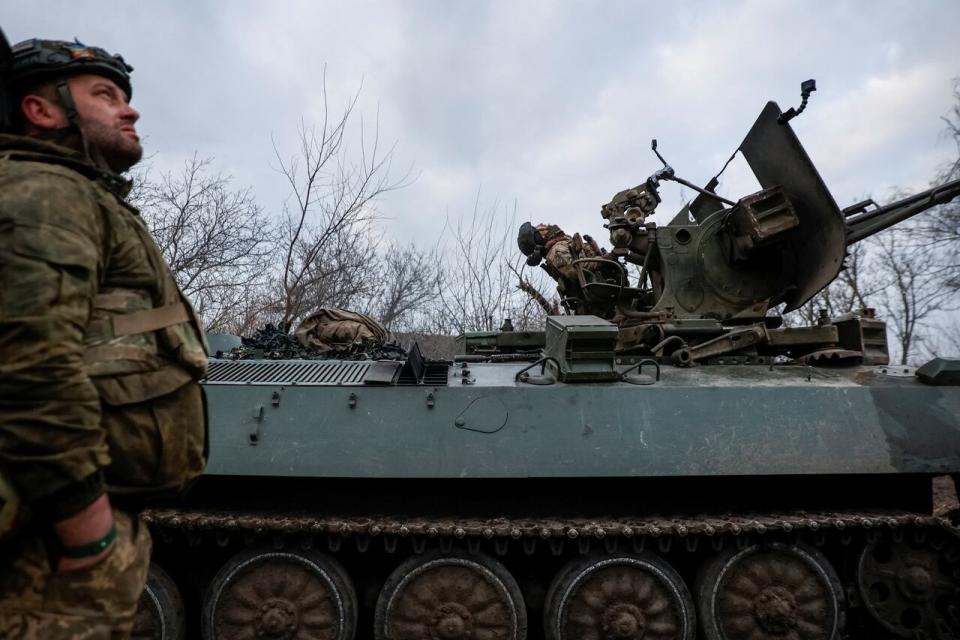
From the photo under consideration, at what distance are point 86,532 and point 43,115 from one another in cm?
120

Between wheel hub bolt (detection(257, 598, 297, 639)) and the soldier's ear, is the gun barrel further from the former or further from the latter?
the soldier's ear

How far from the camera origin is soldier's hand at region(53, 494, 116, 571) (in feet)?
5.29

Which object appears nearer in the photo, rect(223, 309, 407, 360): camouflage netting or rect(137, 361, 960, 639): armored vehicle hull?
rect(137, 361, 960, 639): armored vehicle hull

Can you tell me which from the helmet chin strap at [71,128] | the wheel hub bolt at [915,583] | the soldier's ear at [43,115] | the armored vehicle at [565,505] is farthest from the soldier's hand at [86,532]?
the wheel hub bolt at [915,583]

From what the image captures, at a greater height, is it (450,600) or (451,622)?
(450,600)

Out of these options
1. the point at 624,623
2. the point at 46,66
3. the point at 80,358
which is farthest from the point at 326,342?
the point at 80,358

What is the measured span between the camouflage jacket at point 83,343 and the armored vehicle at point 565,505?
2.23 meters

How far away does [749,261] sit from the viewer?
5.73m

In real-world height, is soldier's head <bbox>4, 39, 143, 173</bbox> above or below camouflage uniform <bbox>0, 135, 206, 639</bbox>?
above

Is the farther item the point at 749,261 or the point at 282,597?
the point at 749,261

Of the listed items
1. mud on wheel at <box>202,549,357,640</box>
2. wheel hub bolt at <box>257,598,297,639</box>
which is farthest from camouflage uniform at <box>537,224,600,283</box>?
wheel hub bolt at <box>257,598,297,639</box>

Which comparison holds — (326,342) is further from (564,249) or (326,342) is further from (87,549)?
(87,549)

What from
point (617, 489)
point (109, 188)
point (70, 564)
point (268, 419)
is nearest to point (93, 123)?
point (109, 188)

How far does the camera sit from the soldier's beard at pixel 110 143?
1991 millimetres
